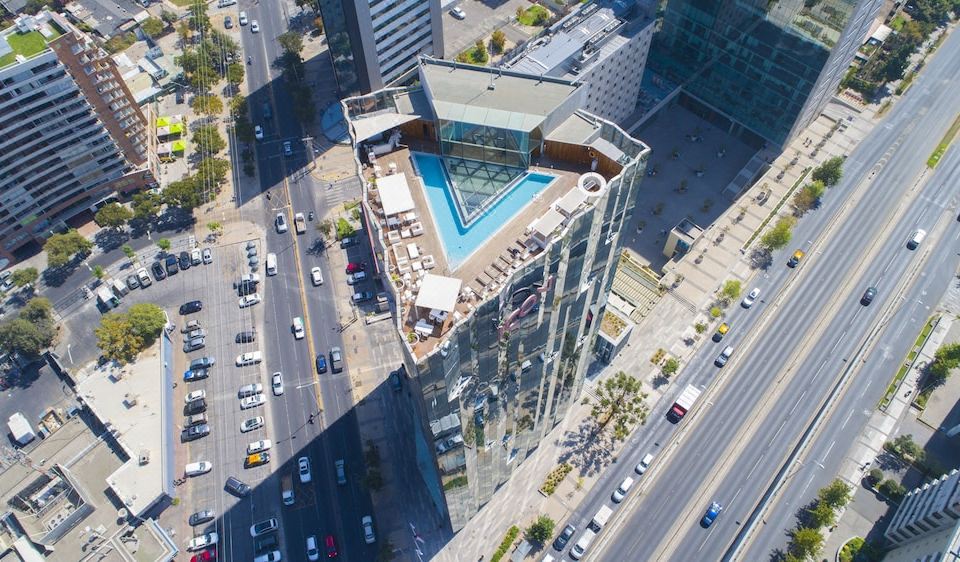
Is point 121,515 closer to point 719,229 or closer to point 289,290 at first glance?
point 289,290

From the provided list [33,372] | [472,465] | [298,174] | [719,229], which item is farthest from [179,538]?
[719,229]

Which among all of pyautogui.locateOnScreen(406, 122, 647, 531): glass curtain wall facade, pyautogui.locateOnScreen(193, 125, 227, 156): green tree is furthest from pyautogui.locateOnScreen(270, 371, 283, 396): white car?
pyautogui.locateOnScreen(193, 125, 227, 156): green tree

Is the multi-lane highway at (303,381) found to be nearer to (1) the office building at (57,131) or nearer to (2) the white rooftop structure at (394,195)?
(1) the office building at (57,131)

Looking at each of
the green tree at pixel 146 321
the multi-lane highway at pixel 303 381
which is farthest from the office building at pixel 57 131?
→ the green tree at pixel 146 321

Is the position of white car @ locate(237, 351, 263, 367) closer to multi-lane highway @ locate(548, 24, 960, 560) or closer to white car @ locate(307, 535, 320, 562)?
white car @ locate(307, 535, 320, 562)

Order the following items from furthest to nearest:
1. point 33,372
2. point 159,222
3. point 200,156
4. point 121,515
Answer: point 200,156, point 159,222, point 33,372, point 121,515

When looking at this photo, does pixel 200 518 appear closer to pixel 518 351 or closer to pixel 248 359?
pixel 248 359
